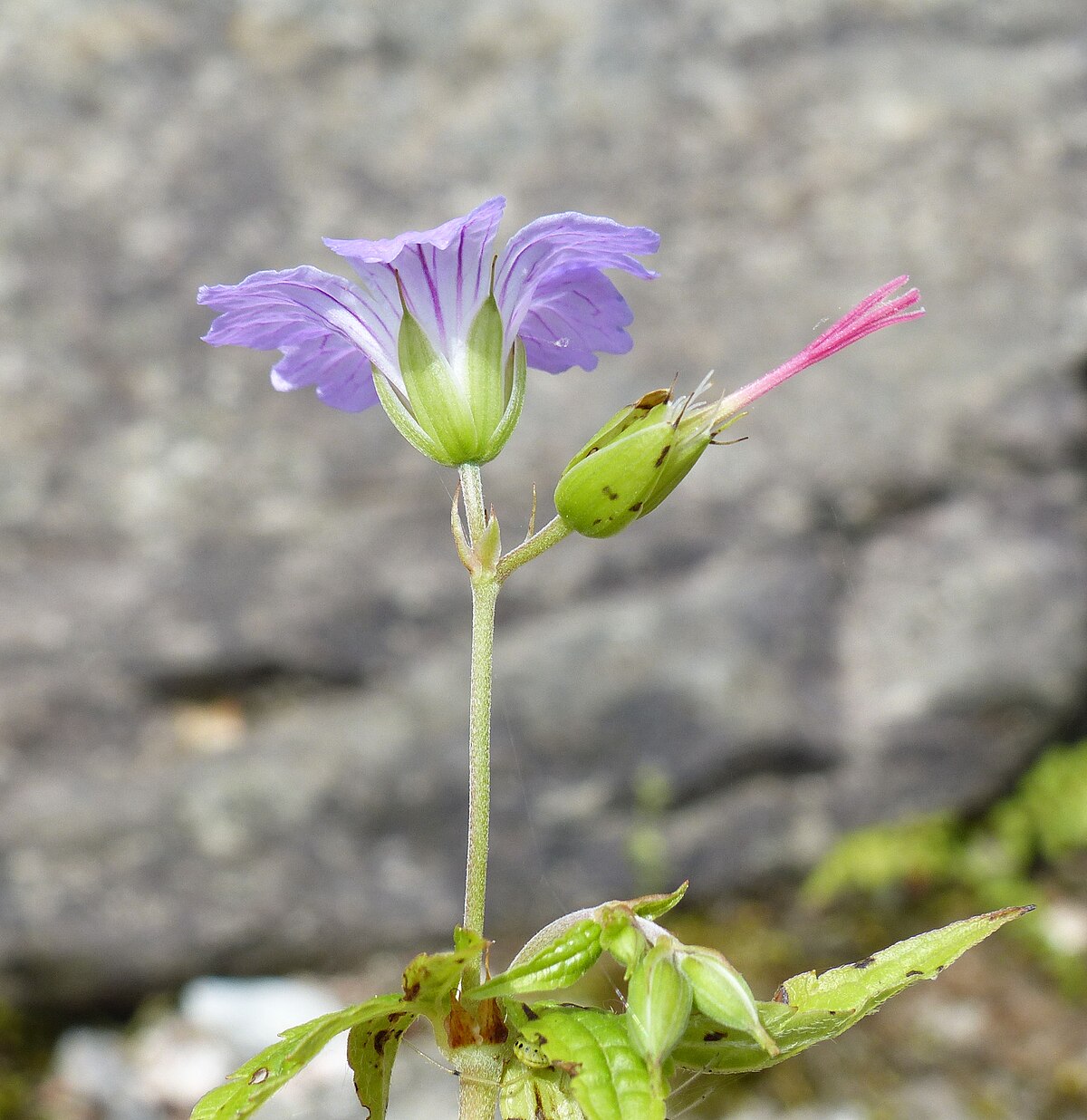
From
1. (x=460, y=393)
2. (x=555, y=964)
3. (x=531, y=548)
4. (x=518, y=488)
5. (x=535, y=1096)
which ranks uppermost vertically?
(x=460, y=393)

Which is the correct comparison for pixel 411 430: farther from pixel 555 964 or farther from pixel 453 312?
pixel 555 964

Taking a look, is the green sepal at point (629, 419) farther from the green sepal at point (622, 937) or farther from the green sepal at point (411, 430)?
the green sepal at point (622, 937)

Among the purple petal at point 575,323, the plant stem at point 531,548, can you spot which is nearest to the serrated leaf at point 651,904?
the plant stem at point 531,548

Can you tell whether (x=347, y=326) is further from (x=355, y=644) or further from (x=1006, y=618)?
(x=1006, y=618)

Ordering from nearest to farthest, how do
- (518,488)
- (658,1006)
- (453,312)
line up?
(658,1006)
(453,312)
(518,488)

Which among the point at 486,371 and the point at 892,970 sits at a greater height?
the point at 486,371

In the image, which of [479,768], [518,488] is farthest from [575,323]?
[518,488]

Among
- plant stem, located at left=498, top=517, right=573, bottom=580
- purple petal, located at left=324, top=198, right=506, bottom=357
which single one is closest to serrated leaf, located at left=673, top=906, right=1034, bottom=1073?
plant stem, located at left=498, top=517, right=573, bottom=580
